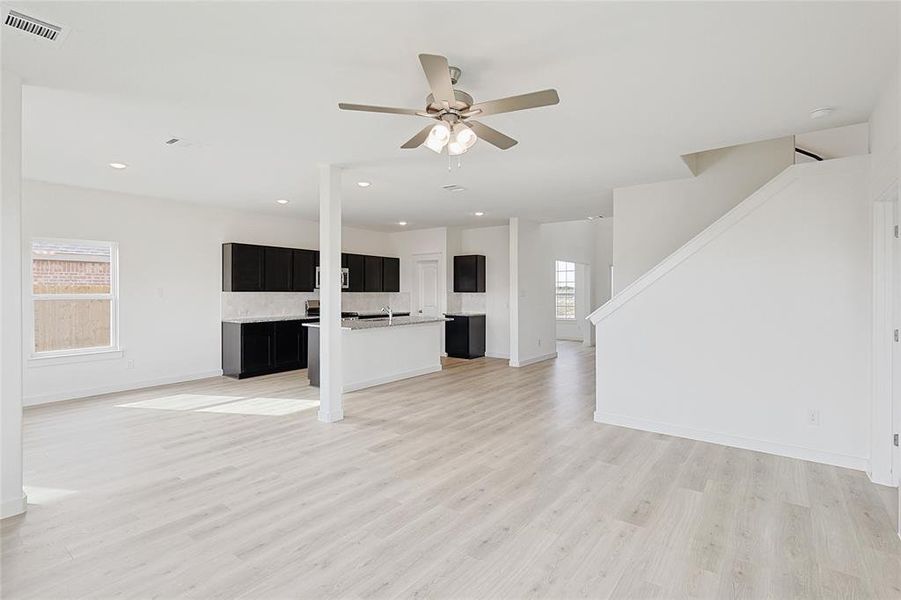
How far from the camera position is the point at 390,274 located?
9953 mm

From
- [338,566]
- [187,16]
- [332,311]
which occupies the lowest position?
[338,566]

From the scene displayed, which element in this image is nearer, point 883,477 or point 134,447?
point 883,477

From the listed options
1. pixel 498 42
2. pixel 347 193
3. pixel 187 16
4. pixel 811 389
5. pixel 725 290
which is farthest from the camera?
pixel 347 193

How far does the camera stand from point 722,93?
10.0 feet

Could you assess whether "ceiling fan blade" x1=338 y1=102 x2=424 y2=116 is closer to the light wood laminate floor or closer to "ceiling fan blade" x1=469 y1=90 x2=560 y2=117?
"ceiling fan blade" x1=469 y1=90 x2=560 y2=117

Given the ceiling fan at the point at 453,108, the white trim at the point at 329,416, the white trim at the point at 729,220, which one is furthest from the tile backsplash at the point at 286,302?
the white trim at the point at 729,220

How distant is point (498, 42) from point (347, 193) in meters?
4.10

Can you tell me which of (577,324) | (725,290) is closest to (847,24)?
(725,290)

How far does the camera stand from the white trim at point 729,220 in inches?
147

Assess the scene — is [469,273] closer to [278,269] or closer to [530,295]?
[530,295]

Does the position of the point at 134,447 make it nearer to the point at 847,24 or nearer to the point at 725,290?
the point at 725,290

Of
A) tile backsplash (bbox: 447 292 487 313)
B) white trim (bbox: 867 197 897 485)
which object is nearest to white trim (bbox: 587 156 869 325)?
white trim (bbox: 867 197 897 485)

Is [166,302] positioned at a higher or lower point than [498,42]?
lower

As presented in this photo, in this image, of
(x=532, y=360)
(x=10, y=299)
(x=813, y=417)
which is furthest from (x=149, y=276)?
(x=813, y=417)
